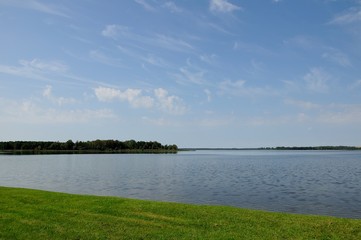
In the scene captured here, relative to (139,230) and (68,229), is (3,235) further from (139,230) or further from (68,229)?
(139,230)

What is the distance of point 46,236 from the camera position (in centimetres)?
1623

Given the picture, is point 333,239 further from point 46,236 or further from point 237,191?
point 237,191

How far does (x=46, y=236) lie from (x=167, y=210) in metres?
8.07

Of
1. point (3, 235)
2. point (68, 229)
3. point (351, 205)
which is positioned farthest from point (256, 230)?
point (351, 205)

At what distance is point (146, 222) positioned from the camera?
19188mm

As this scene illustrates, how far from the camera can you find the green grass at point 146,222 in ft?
55.5

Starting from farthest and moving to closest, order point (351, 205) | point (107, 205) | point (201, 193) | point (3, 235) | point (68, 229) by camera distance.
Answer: point (201, 193) < point (351, 205) < point (107, 205) < point (68, 229) < point (3, 235)

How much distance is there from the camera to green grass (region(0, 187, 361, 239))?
1692 centimetres

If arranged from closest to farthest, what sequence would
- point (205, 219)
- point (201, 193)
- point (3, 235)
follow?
point (3, 235) → point (205, 219) → point (201, 193)

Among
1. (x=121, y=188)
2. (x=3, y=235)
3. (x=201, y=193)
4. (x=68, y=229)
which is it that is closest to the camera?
(x=3, y=235)

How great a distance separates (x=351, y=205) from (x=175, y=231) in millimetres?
22410

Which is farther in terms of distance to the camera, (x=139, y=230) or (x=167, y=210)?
(x=167, y=210)

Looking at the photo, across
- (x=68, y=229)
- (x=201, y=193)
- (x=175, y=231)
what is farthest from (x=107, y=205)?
(x=201, y=193)

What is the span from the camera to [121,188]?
148ft
